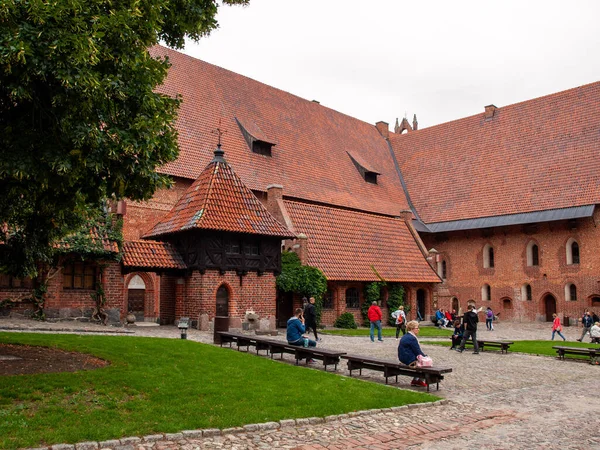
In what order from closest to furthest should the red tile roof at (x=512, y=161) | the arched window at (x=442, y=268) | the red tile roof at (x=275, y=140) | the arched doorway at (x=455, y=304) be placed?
the red tile roof at (x=275, y=140) → the red tile roof at (x=512, y=161) → the arched doorway at (x=455, y=304) → the arched window at (x=442, y=268)

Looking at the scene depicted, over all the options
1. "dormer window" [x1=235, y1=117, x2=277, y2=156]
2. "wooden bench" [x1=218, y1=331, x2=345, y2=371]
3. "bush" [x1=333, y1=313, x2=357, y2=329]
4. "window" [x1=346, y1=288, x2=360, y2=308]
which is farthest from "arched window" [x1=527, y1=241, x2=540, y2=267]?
"wooden bench" [x1=218, y1=331, x2=345, y2=371]

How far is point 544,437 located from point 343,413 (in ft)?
9.33

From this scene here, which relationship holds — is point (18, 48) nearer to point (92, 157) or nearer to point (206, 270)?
point (92, 157)

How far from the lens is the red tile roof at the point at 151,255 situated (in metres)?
20.6

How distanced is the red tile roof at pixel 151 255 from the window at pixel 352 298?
1075 cm

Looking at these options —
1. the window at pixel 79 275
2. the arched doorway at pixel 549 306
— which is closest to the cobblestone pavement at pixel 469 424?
the window at pixel 79 275

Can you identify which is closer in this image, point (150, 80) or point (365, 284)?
point (150, 80)

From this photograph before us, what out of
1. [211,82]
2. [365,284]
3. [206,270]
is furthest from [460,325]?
[211,82]

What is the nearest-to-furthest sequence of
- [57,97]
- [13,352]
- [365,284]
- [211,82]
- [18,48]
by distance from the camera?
1. [18,48]
2. [57,97]
3. [13,352]
4. [365,284]
5. [211,82]

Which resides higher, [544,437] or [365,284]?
[365,284]

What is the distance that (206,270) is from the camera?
Result: 69.6 ft

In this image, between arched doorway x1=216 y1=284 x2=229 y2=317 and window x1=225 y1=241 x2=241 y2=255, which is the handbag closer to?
arched doorway x1=216 y1=284 x2=229 y2=317

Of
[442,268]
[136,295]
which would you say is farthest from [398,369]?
[442,268]

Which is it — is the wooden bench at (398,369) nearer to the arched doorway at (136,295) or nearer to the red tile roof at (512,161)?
the arched doorway at (136,295)
